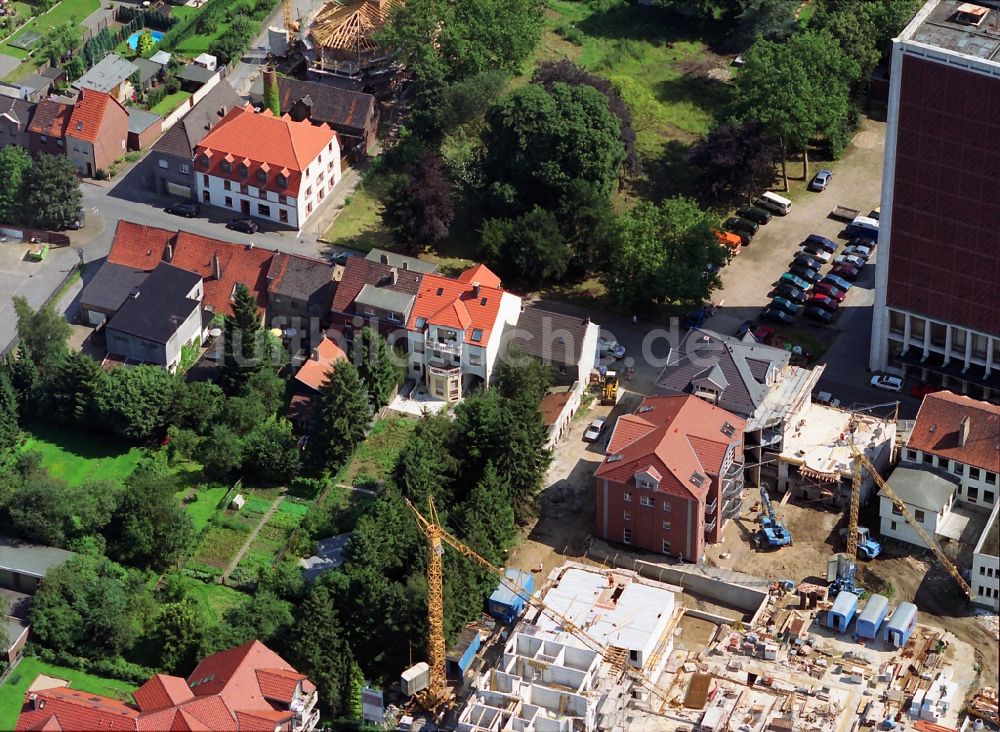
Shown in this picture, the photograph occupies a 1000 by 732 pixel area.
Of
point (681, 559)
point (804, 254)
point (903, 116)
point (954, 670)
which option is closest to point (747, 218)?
point (804, 254)

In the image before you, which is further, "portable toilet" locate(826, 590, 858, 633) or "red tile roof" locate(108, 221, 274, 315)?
"red tile roof" locate(108, 221, 274, 315)

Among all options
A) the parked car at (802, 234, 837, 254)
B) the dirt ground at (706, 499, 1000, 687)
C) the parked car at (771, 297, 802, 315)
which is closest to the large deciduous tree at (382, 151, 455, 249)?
the parked car at (771, 297, 802, 315)

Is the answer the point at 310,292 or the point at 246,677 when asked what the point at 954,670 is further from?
the point at 310,292

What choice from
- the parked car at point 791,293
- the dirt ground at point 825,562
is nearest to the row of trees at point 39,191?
the parked car at point 791,293

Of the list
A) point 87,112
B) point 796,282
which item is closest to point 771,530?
point 796,282

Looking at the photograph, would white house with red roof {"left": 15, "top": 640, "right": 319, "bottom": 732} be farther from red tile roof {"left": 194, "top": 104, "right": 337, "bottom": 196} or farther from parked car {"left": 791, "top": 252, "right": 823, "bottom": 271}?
parked car {"left": 791, "top": 252, "right": 823, "bottom": 271}

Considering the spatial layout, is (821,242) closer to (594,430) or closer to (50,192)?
(594,430)

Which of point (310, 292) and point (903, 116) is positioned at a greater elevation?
point (903, 116)
